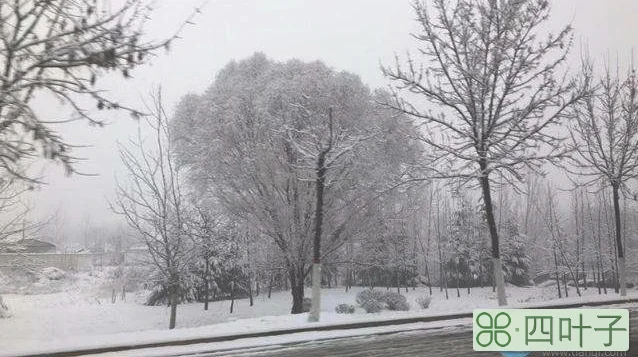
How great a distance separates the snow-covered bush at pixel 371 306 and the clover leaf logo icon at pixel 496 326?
670 inches

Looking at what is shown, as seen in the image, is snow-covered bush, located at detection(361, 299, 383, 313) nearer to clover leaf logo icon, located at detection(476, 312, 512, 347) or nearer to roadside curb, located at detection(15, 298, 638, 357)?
roadside curb, located at detection(15, 298, 638, 357)

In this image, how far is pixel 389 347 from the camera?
9.55 metres

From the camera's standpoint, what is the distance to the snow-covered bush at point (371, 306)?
2183 centimetres

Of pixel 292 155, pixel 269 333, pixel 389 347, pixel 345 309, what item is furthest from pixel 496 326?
pixel 292 155

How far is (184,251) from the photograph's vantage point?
2058cm

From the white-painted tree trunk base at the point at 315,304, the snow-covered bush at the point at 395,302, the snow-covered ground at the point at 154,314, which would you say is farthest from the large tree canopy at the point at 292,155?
the white-painted tree trunk base at the point at 315,304

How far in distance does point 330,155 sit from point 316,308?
470cm

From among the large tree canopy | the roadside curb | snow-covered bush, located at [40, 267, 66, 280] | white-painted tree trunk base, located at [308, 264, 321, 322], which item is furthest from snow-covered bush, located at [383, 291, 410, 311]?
snow-covered bush, located at [40, 267, 66, 280]

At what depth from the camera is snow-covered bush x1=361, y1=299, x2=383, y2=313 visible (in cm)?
2183

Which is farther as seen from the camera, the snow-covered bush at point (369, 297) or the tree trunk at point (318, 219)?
the snow-covered bush at point (369, 297)

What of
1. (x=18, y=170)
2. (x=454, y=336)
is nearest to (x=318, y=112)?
(x=454, y=336)

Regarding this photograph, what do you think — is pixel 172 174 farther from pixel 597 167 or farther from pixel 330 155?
pixel 597 167

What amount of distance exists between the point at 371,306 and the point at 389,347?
1256cm

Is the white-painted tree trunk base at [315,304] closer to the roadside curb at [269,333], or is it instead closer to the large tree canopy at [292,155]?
the roadside curb at [269,333]
